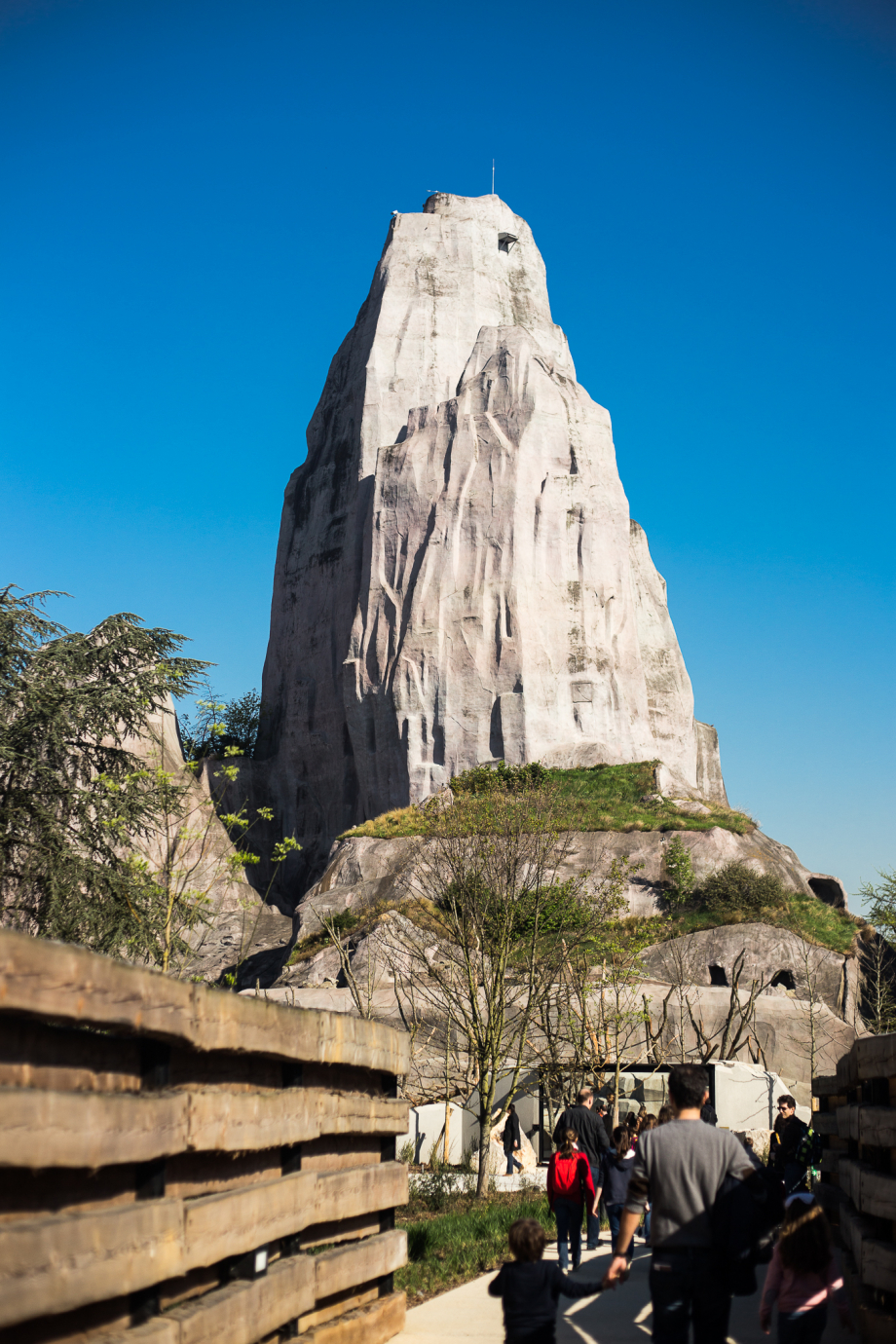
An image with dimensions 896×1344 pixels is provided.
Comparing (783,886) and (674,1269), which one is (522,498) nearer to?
(783,886)

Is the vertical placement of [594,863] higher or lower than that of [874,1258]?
higher

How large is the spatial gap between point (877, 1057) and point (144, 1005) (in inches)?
160

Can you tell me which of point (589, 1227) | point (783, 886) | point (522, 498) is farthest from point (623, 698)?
point (589, 1227)

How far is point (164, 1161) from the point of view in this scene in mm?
3857

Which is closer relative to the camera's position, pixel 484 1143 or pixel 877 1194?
pixel 877 1194

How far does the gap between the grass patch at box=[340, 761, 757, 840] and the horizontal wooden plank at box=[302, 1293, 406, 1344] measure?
95.5 ft

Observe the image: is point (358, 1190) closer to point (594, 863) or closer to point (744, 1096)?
point (744, 1096)

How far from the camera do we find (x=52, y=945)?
3.23m

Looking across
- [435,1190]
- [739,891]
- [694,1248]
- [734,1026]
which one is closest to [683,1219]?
[694,1248]

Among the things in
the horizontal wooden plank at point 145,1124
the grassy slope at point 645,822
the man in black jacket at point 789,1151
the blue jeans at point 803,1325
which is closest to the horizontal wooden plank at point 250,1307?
the horizontal wooden plank at point 145,1124

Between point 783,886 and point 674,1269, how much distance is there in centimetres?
3530

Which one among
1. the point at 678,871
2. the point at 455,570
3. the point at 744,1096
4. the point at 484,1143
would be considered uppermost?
the point at 455,570

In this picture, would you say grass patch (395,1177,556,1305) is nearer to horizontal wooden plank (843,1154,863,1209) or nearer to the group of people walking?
horizontal wooden plank (843,1154,863,1209)

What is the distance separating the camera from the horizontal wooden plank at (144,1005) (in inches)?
121
